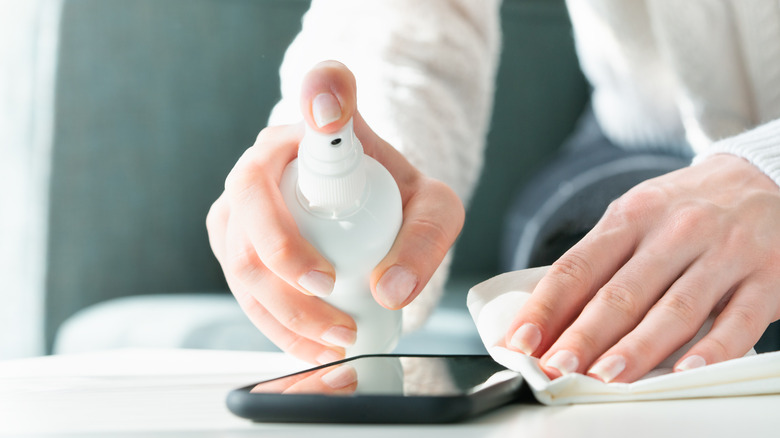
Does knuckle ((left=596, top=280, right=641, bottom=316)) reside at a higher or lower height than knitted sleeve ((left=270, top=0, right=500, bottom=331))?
lower

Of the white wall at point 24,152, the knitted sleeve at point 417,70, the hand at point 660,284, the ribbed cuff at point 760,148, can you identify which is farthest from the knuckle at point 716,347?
the white wall at point 24,152

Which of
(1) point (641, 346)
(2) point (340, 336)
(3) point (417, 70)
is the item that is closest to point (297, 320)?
(2) point (340, 336)

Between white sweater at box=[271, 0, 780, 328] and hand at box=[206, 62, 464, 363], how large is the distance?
128 millimetres

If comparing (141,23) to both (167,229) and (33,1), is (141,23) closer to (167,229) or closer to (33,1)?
(33,1)

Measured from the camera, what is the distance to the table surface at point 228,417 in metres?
0.18

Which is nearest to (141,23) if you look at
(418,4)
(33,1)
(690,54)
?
(33,1)

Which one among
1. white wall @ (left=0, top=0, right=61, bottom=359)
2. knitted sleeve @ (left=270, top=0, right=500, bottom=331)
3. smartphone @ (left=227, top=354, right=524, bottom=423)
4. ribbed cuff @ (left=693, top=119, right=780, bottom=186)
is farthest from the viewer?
white wall @ (left=0, top=0, right=61, bottom=359)

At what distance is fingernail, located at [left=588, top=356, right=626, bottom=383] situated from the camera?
0.22 meters

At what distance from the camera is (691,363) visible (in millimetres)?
226

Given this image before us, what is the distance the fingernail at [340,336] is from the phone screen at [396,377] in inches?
0.8

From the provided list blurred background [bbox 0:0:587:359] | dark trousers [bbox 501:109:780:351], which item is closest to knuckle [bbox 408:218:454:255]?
dark trousers [bbox 501:109:780:351]

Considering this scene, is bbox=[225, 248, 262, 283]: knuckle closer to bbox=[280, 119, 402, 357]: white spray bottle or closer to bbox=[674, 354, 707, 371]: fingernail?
bbox=[280, 119, 402, 357]: white spray bottle

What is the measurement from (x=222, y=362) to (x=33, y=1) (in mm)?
721

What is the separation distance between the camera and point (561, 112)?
39.5 inches
